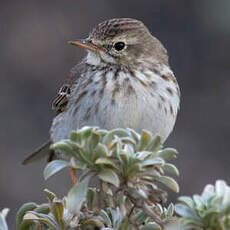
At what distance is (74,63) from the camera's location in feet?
28.5

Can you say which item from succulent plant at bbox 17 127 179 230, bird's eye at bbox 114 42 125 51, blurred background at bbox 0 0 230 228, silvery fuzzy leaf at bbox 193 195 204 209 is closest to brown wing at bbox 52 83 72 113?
bird's eye at bbox 114 42 125 51

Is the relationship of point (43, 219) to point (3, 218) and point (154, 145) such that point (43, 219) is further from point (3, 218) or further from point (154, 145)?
point (154, 145)

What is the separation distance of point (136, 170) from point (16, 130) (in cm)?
587

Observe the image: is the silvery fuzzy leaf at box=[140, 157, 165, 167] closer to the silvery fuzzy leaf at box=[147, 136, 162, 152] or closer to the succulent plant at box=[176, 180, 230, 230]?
the silvery fuzzy leaf at box=[147, 136, 162, 152]

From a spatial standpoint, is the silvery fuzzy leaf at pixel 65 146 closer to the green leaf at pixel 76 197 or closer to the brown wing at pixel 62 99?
the green leaf at pixel 76 197

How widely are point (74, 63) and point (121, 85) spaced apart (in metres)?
4.40

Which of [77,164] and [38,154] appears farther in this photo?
[38,154]

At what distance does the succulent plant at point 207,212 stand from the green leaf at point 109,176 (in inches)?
10.8

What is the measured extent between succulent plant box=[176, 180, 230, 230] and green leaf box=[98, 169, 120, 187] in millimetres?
273

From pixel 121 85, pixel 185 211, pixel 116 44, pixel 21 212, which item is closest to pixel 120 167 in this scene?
pixel 185 211

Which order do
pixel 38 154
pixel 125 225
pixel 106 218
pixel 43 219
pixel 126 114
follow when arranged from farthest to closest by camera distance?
pixel 38 154
pixel 126 114
pixel 106 218
pixel 43 219
pixel 125 225

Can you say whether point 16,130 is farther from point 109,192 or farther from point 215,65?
point 109,192

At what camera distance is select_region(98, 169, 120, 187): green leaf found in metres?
2.54

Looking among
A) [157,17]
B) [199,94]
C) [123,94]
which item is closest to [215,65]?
[199,94]
